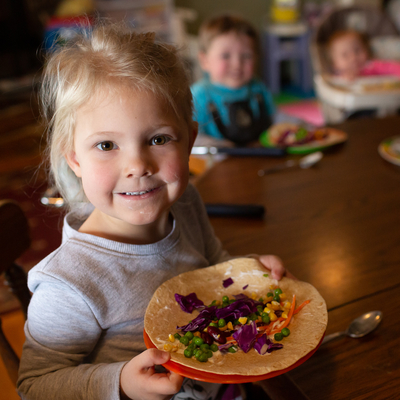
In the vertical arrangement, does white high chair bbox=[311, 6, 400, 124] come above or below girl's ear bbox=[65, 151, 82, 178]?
below

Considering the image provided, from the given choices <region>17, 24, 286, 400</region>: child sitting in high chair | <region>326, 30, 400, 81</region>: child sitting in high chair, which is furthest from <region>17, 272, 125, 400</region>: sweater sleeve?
<region>326, 30, 400, 81</region>: child sitting in high chair

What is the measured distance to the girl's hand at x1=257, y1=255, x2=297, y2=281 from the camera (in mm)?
817

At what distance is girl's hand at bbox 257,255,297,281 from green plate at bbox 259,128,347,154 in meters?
0.76

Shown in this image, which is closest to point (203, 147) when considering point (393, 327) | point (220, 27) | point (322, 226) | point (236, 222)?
point (236, 222)

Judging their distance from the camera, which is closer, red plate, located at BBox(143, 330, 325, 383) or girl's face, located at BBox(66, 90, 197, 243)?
red plate, located at BBox(143, 330, 325, 383)

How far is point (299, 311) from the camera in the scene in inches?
28.2

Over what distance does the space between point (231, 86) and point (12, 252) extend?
180 cm

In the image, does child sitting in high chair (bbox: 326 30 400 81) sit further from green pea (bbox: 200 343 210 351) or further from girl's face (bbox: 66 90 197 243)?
green pea (bbox: 200 343 210 351)

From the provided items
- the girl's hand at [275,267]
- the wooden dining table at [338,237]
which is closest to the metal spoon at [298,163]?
the wooden dining table at [338,237]

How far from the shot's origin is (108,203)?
0.77 metres

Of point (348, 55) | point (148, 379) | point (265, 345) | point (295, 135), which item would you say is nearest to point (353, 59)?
point (348, 55)

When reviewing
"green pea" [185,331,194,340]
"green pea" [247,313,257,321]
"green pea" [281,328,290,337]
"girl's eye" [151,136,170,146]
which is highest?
"girl's eye" [151,136,170,146]

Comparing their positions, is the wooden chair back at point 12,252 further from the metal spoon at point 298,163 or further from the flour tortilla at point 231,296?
the metal spoon at point 298,163

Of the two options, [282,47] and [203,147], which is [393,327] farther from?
[282,47]
